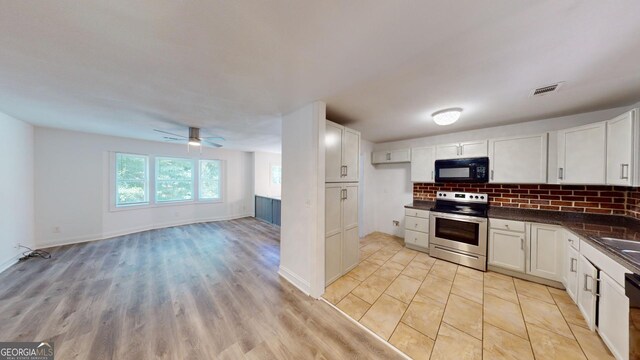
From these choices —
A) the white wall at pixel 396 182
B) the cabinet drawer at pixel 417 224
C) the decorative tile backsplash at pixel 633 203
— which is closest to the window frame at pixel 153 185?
the white wall at pixel 396 182

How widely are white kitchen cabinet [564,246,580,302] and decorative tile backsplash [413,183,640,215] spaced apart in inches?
35.7

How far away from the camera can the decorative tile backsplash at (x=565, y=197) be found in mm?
2389

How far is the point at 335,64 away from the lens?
1566 mm

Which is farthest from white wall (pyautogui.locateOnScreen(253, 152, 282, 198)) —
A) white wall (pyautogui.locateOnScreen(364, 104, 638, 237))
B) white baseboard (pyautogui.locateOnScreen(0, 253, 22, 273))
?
white baseboard (pyautogui.locateOnScreen(0, 253, 22, 273))

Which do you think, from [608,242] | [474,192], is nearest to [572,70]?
[608,242]

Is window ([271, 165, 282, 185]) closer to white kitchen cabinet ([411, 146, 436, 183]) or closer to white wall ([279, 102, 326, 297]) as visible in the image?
white wall ([279, 102, 326, 297])

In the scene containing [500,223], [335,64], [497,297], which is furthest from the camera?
[500,223]

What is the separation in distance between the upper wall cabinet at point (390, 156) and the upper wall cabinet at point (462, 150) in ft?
1.97

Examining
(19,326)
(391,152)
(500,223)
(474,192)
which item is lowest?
(19,326)

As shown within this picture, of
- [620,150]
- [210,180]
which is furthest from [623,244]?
[210,180]

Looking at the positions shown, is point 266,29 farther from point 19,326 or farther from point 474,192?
point 474,192

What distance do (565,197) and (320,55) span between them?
3883 mm

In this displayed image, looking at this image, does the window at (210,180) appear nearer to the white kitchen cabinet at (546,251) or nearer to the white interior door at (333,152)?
the white interior door at (333,152)

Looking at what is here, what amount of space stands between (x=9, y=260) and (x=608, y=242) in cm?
750
